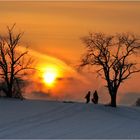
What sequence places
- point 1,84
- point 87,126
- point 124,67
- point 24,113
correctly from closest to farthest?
point 87,126 < point 24,113 < point 124,67 < point 1,84

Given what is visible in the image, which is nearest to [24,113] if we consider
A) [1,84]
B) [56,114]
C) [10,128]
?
[56,114]

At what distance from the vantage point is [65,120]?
172 feet

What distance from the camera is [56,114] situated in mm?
55500

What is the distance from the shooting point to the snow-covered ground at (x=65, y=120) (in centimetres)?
4447

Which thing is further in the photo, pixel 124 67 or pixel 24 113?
pixel 124 67

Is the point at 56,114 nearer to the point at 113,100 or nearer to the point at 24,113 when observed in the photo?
the point at 24,113

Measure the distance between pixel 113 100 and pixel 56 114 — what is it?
26.0 feet

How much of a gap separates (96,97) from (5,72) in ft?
32.7

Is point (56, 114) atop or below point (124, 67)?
below

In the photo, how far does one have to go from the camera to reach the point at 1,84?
249 feet

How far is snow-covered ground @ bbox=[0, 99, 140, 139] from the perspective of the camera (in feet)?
146

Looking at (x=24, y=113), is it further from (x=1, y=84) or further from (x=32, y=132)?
(x=1, y=84)

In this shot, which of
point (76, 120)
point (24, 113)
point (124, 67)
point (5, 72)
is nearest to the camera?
point (76, 120)

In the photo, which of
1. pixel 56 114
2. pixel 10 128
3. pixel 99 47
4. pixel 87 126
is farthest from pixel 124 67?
pixel 10 128
